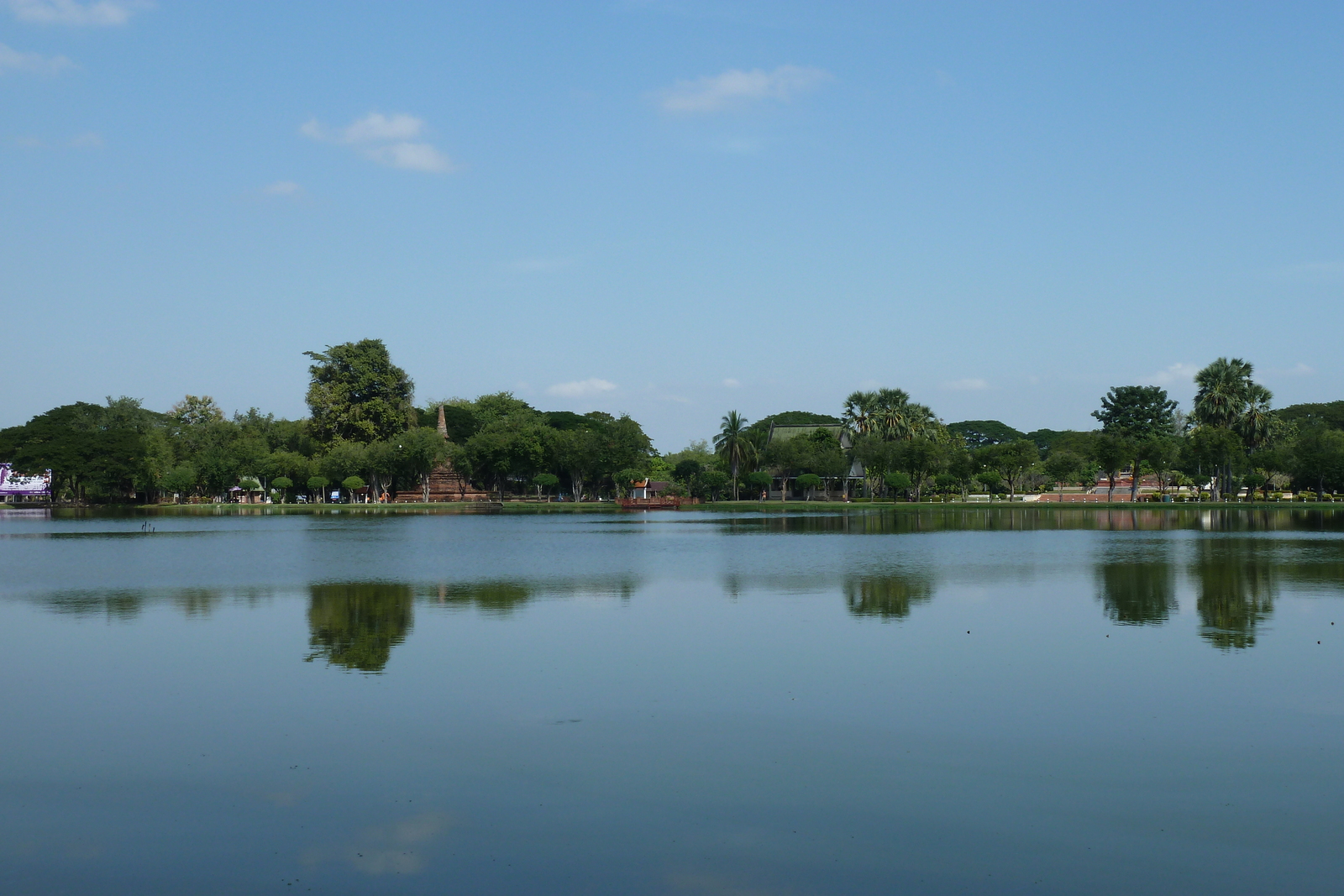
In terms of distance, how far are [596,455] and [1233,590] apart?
268 ft

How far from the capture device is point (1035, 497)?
9975 cm

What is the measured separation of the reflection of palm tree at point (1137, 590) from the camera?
19.3 m

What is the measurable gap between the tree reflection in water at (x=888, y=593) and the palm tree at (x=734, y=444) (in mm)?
74866

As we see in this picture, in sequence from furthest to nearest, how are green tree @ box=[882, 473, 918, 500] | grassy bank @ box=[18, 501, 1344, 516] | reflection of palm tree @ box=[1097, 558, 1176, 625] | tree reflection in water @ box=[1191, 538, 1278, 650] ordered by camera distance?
green tree @ box=[882, 473, 918, 500], grassy bank @ box=[18, 501, 1344, 516], reflection of palm tree @ box=[1097, 558, 1176, 625], tree reflection in water @ box=[1191, 538, 1278, 650]

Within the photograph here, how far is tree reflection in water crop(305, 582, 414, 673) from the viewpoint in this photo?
15.7m

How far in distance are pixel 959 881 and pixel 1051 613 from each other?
13.5m

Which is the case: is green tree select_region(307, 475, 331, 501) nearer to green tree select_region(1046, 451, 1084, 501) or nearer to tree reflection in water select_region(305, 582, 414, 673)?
green tree select_region(1046, 451, 1084, 501)

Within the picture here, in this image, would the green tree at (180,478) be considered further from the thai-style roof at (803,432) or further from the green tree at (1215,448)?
the green tree at (1215,448)

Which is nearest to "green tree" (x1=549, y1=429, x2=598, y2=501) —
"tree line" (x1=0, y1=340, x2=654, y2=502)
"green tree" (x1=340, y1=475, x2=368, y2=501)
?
"tree line" (x1=0, y1=340, x2=654, y2=502)

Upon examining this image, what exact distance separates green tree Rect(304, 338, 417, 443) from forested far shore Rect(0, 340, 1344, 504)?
170mm

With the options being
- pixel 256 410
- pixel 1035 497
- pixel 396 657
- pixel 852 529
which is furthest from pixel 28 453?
pixel 396 657

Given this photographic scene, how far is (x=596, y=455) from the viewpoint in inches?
4026

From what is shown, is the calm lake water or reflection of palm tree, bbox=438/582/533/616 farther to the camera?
reflection of palm tree, bbox=438/582/533/616

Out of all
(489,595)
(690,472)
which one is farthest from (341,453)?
(489,595)
